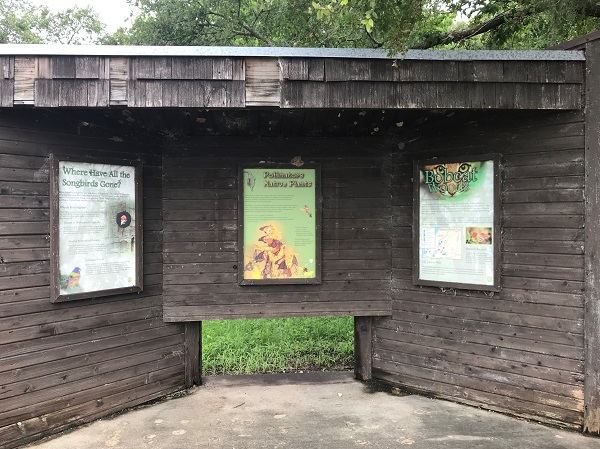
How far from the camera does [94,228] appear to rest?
12.6 ft

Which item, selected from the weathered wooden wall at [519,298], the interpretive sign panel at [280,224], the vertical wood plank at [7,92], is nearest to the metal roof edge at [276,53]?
the vertical wood plank at [7,92]

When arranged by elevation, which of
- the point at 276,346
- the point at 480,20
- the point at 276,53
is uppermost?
the point at 480,20

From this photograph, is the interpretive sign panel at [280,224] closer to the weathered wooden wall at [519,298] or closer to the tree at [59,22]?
the weathered wooden wall at [519,298]

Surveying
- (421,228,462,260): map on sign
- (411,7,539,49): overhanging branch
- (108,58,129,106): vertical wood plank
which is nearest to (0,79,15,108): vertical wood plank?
(108,58,129,106): vertical wood plank

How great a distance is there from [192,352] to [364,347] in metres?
1.86

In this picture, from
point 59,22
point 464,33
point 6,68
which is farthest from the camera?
point 59,22

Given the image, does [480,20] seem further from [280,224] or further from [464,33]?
[280,224]

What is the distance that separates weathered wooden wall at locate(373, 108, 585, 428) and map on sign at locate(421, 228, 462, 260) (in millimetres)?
180

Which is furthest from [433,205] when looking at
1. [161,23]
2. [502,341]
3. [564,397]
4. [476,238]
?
[161,23]

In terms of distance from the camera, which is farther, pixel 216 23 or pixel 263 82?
pixel 216 23

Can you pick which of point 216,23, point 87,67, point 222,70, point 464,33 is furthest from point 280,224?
point 216,23

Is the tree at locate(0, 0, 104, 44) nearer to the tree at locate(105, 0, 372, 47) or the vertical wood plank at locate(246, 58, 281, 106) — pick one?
the tree at locate(105, 0, 372, 47)

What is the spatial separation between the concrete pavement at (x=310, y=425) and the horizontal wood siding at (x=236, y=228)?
834mm

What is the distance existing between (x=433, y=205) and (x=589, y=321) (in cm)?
162
